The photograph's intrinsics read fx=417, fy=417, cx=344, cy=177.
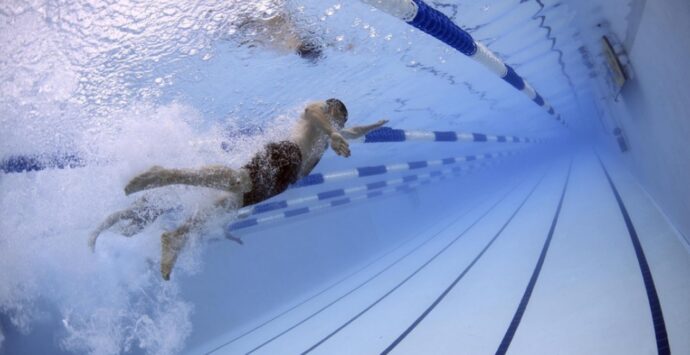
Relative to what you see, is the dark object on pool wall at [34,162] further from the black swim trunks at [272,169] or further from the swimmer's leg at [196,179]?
the black swim trunks at [272,169]

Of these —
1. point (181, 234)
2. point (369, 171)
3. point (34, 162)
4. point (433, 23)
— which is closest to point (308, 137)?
point (181, 234)

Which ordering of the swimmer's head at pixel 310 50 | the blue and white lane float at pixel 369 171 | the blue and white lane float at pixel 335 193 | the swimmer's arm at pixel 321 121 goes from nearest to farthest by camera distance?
1. the swimmer's arm at pixel 321 121
2. the swimmer's head at pixel 310 50
3. the blue and white lane float at pixel 369 171
4. the blue and white lane float at pixel 335 193

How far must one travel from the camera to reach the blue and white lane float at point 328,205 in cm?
764

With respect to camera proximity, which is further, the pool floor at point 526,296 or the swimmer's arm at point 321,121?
the swimmer's arm at point 321,121

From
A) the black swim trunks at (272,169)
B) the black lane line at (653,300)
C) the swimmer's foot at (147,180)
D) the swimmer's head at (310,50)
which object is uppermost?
the swimmer's head at (310,50)

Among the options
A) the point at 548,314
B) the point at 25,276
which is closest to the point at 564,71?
the point at 548,314

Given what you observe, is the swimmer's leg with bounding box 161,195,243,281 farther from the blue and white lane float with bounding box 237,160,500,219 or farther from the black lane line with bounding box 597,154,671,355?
the black lane line with bounding box 597,154,671,355

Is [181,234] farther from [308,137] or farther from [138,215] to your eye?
[308,137]

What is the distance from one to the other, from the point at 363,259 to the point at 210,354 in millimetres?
4696

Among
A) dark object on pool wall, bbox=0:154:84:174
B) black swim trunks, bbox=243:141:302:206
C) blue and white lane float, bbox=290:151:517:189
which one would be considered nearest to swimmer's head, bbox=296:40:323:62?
blue and white lane float, bbox=290:151:517:189

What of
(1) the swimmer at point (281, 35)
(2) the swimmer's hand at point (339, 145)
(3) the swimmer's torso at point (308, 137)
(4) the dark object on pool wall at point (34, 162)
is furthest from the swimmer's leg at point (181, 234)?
(4) the dark object on pool wall at point (34, 162)

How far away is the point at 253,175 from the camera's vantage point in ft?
9.91

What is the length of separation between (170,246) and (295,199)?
5.08 metres

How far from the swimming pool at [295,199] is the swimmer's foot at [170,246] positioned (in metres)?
0.49
